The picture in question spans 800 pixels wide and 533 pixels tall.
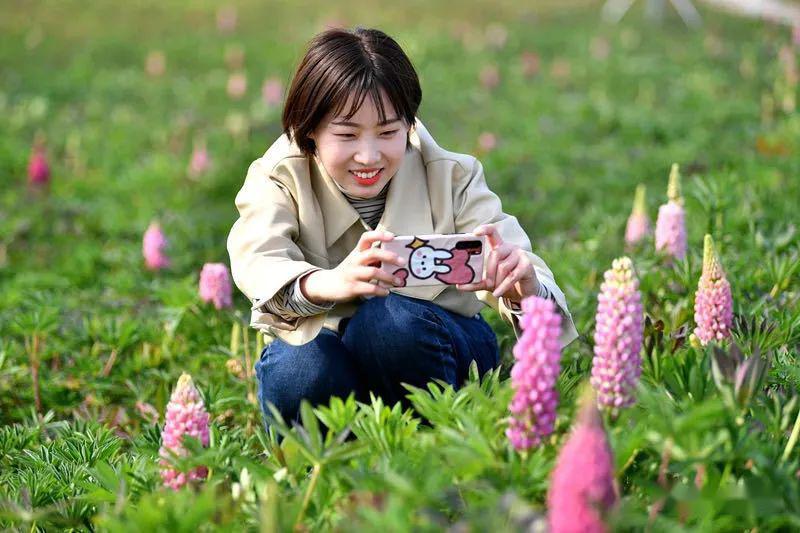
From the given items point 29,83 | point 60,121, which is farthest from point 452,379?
point 29,83

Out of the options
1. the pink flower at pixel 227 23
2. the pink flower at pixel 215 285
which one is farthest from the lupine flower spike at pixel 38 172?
the pink flower at pixel 227 23

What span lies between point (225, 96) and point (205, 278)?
5771 mm

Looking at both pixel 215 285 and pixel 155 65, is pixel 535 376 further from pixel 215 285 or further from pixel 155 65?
pixel 155 65

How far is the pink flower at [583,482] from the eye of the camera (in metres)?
1.46

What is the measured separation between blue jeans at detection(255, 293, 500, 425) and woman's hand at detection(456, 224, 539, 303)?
28 centimetres

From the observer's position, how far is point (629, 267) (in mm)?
1887

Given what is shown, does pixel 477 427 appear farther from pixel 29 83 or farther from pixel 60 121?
pixel 29 83

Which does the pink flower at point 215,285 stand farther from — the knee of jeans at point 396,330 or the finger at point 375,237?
the finger at point 375,237

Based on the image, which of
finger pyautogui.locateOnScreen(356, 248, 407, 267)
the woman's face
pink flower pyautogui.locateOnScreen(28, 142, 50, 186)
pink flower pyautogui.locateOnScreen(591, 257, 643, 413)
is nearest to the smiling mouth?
the woman's face

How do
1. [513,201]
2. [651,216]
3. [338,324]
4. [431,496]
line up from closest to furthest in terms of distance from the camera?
[431,496]
[338,324]
[651,216]
[513,201]

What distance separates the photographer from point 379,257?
7.33ft

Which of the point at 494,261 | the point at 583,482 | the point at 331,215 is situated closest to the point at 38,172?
the point at 331,215

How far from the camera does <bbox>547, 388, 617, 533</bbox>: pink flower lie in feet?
4.78

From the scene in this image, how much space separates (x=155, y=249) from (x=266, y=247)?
2.13m
